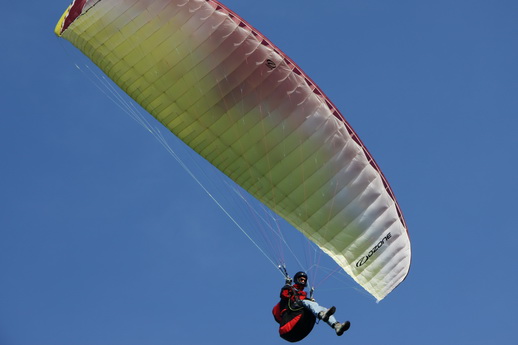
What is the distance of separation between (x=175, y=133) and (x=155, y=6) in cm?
282

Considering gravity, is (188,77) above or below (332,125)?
below

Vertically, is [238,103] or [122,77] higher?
[238,103]

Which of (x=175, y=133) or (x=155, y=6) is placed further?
(x=175, y=133)

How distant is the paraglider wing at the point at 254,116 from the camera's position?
19.9m

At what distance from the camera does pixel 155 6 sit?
1977 cm

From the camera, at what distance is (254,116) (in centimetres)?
2059

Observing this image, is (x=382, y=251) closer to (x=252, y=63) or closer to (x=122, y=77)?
(x=252, y=63)

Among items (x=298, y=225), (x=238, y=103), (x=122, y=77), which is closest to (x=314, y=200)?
(x=298, y=225)

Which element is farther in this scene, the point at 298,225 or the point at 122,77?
the point at 298,225

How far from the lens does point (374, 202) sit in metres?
21.3

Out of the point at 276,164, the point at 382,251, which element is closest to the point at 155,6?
the point at 276,164

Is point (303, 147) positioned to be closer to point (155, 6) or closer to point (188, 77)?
point (188, 77)

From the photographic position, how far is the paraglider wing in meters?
19.9

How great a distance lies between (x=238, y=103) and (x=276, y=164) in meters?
1.62
